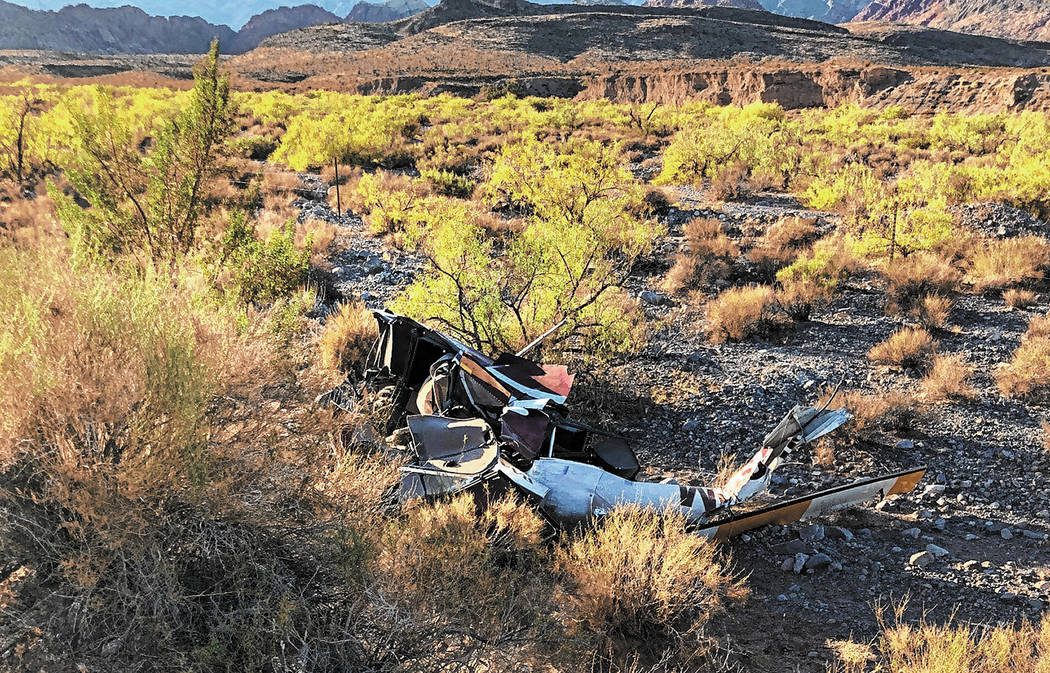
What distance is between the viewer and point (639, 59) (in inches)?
2574

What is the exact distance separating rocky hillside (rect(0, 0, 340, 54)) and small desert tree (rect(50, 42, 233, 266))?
4521 inches

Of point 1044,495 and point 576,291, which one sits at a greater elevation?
point 576,291

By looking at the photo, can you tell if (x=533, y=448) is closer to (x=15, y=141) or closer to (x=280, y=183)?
(x=280, y=183)

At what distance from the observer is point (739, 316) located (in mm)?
8219

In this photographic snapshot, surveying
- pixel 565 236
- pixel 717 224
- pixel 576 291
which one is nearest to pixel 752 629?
pixel 576 291

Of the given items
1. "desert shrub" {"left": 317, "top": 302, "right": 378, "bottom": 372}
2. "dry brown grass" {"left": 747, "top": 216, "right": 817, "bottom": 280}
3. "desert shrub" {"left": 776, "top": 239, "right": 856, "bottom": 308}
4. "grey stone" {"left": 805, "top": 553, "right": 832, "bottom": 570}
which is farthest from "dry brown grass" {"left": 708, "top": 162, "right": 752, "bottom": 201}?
"grey stone" {"left": 805, "top": 553, "right": 832, "bottom": 570}

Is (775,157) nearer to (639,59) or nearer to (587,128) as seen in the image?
(587,128)

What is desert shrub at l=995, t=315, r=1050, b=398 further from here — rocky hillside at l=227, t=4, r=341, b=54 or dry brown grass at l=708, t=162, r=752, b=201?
rocky hillside at l=227, t=4, r=341, b=54

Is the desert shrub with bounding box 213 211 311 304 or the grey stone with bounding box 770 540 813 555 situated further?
the desert shrub with bounding box 213 211 311 304

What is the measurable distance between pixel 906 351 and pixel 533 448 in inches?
216

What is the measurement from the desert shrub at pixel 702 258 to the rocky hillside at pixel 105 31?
114067 millimetres

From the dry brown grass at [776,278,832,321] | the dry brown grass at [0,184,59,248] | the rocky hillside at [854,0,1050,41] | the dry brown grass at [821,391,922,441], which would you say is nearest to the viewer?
the dry brown grass at [821,391,922,441]

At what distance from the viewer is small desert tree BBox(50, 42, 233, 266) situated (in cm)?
650

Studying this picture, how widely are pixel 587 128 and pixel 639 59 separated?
153 ft
